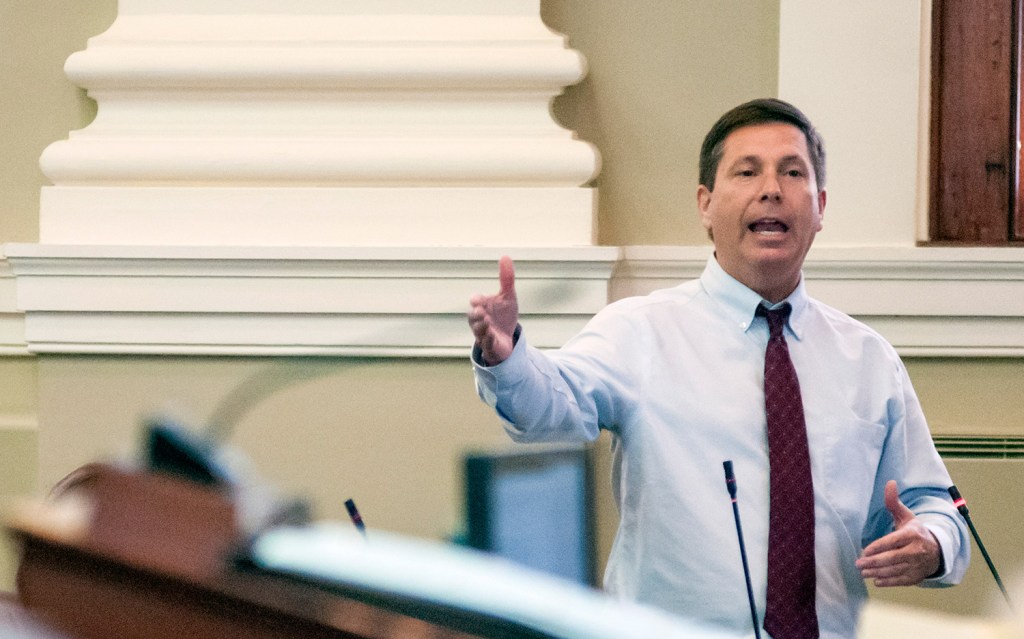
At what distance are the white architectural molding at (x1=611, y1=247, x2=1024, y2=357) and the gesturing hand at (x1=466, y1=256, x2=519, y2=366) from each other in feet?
3.00

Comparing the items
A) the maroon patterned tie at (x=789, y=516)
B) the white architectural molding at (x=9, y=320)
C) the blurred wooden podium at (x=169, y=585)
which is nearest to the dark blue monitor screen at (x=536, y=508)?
the maroon patterned tie at (x=789, y=516)

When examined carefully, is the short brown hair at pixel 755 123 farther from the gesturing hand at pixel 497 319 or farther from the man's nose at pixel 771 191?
the gesturing hand at pixel 497 319

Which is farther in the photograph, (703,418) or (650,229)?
(650,229)

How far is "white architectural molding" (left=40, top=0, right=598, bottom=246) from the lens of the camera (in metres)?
2.22

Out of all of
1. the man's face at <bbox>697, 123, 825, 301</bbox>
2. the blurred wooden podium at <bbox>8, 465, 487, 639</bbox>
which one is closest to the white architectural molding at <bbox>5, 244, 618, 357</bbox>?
the man's face at <bbox>697, 123, 825, 301</bbox>

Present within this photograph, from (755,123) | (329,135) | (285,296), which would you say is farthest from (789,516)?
(329,135)

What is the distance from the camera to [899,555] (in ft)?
5.21

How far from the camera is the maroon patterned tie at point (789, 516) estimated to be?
1.69 meters

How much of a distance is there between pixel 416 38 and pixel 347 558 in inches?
63.2

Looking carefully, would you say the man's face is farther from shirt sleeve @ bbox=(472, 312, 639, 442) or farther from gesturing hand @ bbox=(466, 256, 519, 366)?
gesturing hand @ bbox=(466, 256, 519, 366)

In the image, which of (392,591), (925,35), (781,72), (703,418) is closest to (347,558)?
(392,591)

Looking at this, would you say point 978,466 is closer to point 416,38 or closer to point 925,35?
point 925,35

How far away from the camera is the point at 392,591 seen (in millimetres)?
810

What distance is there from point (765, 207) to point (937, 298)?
64 centimetres
